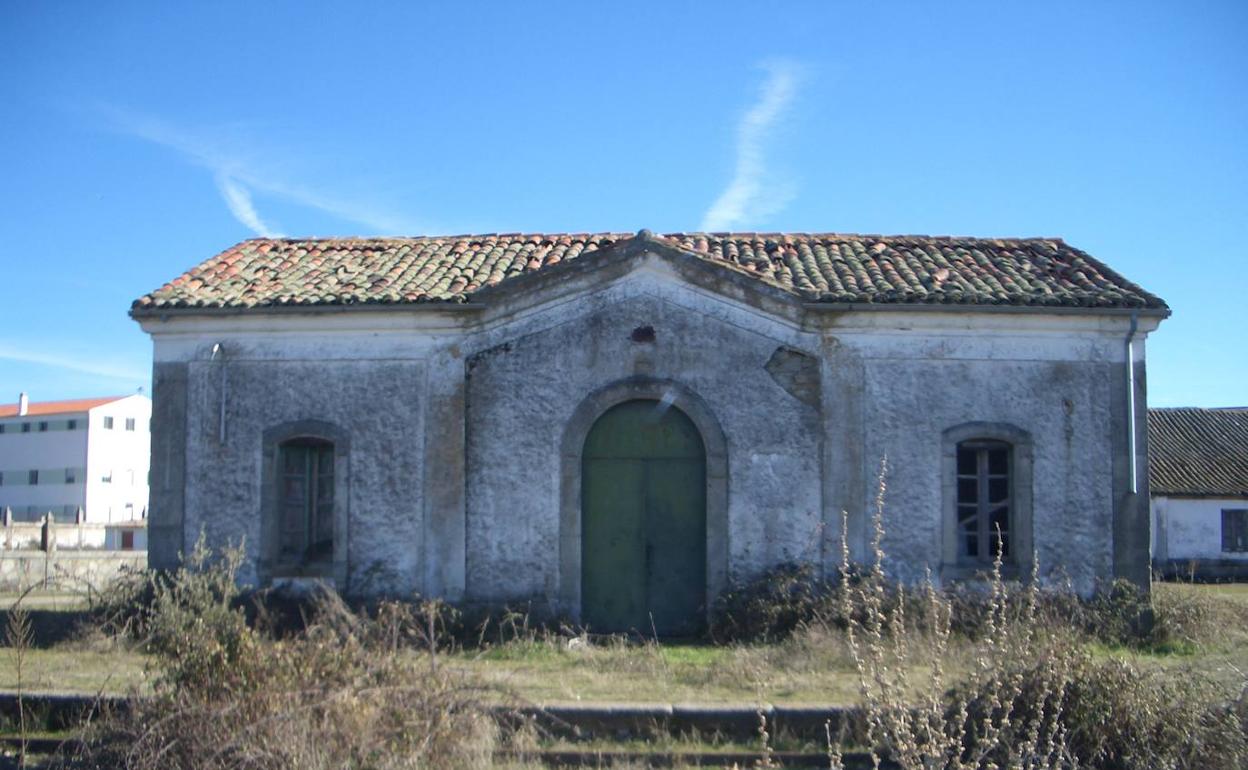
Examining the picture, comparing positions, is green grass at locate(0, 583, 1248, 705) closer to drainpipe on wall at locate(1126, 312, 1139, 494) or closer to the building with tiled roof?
drainpipe on wall at locate(1126, 312, 1139, 494)

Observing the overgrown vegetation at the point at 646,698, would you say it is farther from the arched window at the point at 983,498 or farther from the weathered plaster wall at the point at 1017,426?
the arched window at the point at 983,498

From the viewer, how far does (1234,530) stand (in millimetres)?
29875

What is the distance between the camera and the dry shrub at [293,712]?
639cm

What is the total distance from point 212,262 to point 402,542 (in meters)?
4.83

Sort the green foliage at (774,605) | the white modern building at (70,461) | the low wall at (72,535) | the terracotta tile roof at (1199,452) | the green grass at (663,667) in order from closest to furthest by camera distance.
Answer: the green grass at (663,667), the green foliage at (774,605), the terracotta tile roof at (1199,452), the low wall at (72,535), the white modern building at (70,461)

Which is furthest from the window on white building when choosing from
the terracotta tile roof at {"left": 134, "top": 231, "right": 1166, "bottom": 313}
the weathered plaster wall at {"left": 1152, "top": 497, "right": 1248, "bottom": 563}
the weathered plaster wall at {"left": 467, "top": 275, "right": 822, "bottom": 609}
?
the weathered plaster wall at {"left": 467, "top": 275, "right": 822, "bottom": 609}

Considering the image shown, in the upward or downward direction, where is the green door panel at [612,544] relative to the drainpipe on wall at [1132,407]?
downward

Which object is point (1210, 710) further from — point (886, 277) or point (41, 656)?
point (41, 656)

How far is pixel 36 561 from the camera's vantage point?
78.3 ft

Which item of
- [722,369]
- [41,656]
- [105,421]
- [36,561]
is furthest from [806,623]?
[105,421]

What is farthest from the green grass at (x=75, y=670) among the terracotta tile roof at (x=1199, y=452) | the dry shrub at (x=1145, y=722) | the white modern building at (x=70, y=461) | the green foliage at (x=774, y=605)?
the white modern building at (x=70, y=461)

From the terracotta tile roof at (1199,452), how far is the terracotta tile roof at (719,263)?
16720 millimetres

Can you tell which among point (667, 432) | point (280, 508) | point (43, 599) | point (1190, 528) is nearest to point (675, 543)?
point (667, 432)

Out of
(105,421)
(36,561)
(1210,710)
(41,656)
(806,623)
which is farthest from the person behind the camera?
(105,421)
